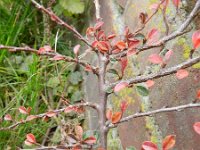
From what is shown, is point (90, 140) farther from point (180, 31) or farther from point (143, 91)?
point (180, 31)

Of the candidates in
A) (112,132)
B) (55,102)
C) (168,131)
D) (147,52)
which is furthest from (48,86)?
(168,131)

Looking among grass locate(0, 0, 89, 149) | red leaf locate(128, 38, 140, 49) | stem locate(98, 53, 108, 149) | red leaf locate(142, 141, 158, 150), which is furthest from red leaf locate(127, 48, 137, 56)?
grass locate(0, 0, 89, 149)

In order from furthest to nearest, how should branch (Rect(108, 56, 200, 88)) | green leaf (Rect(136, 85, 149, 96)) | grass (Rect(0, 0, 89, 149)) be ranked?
grass (Rect(0, 0, 89, 149)), green leaf (Rect(136, 85, 149, 96)), branch (Rect(108, 56, 200, 88))

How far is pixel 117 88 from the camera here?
0.93 m

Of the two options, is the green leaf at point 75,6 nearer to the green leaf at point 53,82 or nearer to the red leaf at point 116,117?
the green leaf at point 53,82

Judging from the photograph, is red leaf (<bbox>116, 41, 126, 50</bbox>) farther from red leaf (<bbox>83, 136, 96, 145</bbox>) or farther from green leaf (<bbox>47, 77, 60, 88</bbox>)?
green leaf (<bbox>47, 77, 60, 88</bbox>)

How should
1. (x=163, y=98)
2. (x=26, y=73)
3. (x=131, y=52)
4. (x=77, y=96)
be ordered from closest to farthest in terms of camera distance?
(x=131, y=52), (x=163, y=98), (x=77, y=96), (x=26, y=73)

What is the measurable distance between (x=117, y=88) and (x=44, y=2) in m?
1.30

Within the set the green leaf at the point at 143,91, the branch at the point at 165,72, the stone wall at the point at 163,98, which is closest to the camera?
the branch at the point at 165,72

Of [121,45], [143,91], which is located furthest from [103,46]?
[143,91]

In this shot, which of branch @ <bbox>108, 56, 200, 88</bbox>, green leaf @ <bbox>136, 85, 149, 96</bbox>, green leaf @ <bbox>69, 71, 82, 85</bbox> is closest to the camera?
branch @ <bbox>108, 56, 200, 88</bbox>

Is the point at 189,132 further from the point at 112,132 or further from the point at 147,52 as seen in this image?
the point at 112,132

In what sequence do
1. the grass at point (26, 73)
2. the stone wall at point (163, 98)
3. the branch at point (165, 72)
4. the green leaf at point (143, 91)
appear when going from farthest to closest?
the grass at point (26, 73) < the stone wall at point (163, 98) < the green leaf at point (143, 91) < the branch at point (165, 72)

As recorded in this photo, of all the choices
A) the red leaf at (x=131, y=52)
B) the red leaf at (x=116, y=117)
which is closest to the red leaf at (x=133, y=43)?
the red leaf at (x=131, y=52)
